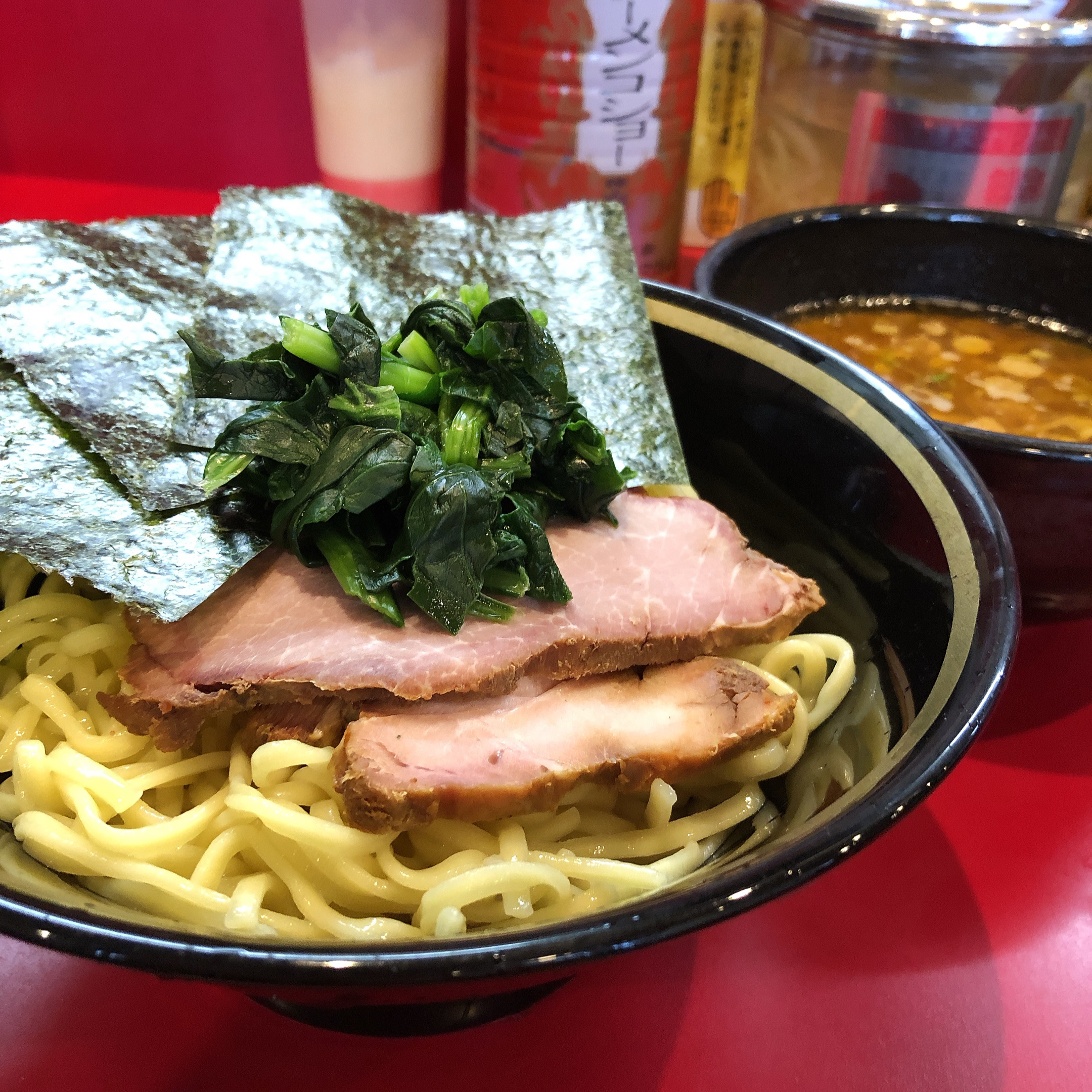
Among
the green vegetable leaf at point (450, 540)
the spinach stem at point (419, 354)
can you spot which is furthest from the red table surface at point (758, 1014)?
the spinach stem at point (419, 354)

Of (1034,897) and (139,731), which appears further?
(1034,897)

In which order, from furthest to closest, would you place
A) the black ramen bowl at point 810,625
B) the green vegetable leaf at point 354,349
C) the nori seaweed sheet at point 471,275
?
1. the nori seaweed sheet at point 471,275
2. the green vegetable leaf at point 354,349
3. the black ramen bowl at point 810,625

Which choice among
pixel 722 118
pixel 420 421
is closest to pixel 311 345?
pixel 420 421

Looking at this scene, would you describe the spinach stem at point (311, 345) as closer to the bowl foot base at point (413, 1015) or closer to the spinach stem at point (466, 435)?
the spinach stem at point (466, 435)

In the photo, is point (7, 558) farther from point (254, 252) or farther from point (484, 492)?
point (484, 492)

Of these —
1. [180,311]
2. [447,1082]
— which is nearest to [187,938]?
[447,1082]

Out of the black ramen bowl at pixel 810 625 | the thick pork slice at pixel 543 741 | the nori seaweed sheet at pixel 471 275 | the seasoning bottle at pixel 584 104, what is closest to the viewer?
the black ramen bowl at pixel 810 625

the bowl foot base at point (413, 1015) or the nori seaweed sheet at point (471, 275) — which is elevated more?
the nori seaweed sheet at point (471, 275)
